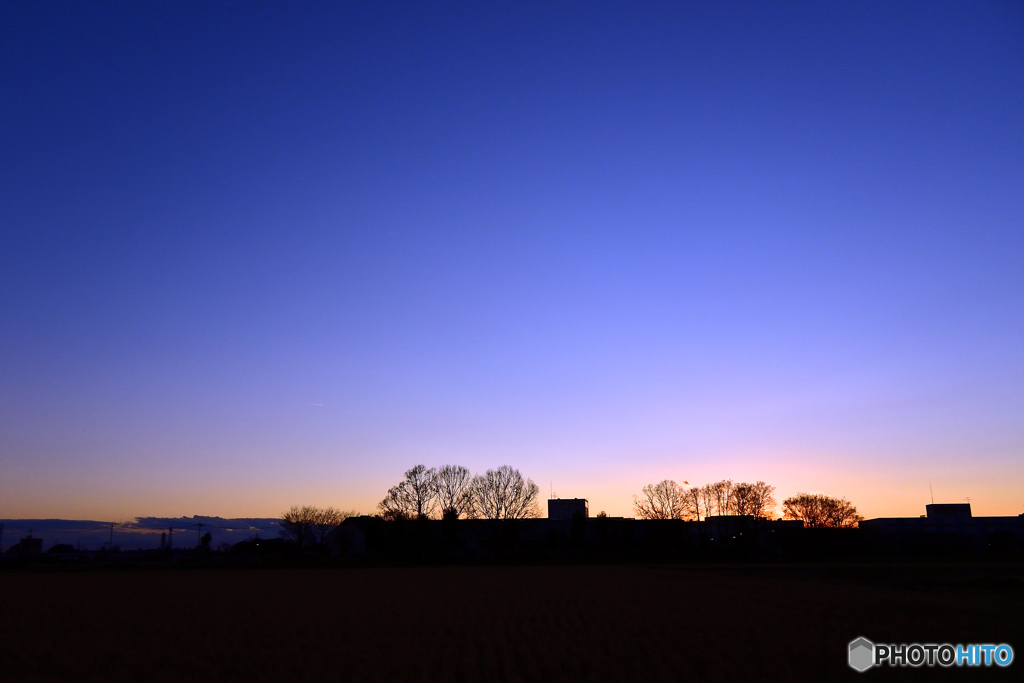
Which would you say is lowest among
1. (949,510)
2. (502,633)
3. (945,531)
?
(945,531)

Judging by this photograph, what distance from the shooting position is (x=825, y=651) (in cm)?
1791

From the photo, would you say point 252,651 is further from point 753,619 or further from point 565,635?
point 753,619

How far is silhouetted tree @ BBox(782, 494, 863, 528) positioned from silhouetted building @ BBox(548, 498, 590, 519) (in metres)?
43.8

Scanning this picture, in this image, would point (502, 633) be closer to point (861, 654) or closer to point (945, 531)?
point (861, 654)

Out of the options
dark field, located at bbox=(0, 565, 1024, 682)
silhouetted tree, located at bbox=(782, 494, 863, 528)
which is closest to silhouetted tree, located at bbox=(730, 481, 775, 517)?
silhouetted tree, located at bbox=(782, 494, 863, 528)

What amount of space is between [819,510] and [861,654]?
13726 centimetres

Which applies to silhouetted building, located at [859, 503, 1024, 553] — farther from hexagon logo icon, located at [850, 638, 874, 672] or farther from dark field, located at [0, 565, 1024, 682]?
hexagon logo icon, located at [850, 638, 874, 672]

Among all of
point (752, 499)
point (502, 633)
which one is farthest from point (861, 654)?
point (752, 499)

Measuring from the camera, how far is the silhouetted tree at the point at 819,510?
14025cm

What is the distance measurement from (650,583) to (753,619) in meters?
20.8

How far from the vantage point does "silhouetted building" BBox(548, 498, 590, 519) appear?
5522 inches

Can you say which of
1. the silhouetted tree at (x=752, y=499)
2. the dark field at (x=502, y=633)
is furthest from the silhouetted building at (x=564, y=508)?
the dark field at (x=502, y=633)

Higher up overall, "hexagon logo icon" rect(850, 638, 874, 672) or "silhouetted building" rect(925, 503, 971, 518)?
"hexagon logo icon" rect(850, 638, 874, 672)

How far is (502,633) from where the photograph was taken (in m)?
21.6
